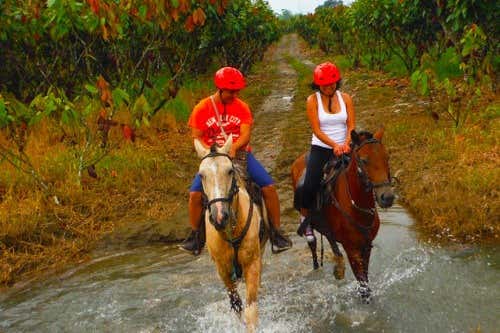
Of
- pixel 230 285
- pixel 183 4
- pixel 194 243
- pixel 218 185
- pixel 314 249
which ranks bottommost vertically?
pixel 314 249

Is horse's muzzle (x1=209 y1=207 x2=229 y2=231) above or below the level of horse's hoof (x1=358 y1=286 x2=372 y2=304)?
above

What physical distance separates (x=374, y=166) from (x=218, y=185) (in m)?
1.72

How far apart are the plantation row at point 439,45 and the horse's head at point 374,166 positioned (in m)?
5.91

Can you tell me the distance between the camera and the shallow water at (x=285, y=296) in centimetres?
564

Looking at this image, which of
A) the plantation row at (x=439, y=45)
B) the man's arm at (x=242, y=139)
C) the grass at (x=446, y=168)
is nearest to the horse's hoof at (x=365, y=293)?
the grass at (x=446, y=168)

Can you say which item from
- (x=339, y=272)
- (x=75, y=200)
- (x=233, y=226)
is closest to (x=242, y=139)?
(x=233, y=226)

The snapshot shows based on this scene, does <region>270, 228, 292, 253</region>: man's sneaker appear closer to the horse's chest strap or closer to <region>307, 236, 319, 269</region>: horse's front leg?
→ the horse's chest strap

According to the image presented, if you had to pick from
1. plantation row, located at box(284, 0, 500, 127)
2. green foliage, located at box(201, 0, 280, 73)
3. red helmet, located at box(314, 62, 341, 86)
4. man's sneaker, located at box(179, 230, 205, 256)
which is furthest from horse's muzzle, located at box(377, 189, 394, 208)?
green foliage, located at box(201, 0, 280, 73)

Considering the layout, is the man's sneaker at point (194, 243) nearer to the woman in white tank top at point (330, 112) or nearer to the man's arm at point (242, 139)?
the man's arm at point (242, 139)

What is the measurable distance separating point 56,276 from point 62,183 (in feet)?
7.88

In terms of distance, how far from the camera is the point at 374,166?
5.09m

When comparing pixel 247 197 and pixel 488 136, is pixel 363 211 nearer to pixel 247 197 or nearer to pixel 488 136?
pixel 247 197

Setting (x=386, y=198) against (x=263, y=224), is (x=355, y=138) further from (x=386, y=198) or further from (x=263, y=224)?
(x=263, y=224)

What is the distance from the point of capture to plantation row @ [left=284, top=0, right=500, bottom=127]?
11.0 meters
